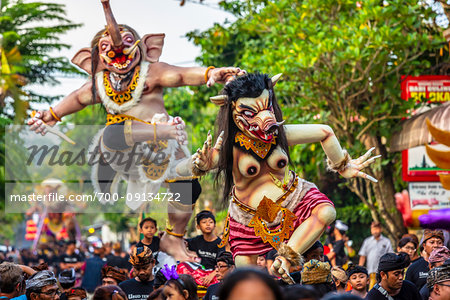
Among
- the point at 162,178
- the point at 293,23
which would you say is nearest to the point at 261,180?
the point at 162,178

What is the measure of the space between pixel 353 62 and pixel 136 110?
4.12m

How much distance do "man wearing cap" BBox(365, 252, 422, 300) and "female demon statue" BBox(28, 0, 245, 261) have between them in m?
2.62

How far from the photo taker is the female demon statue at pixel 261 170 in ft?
18.3

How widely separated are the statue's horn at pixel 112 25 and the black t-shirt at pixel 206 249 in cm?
225

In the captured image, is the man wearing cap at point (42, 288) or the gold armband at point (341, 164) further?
the gold armband at point (341, 164)

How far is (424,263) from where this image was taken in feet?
21.4

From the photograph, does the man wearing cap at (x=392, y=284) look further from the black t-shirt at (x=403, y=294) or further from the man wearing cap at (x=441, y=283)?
the man wearing cap at (x=441, y=283)

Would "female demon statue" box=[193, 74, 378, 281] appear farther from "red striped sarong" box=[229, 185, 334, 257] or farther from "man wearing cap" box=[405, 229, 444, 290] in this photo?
"man wearing cap" box=[405, 229, 444, 290]

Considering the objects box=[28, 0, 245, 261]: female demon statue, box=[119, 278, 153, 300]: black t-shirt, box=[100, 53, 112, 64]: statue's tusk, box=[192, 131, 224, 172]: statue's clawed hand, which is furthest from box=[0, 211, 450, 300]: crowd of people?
box=[100, 53, 112, 64]: statue's tusk

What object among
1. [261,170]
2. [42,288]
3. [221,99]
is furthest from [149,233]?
[42,288]

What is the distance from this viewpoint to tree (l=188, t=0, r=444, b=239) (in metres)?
10.2

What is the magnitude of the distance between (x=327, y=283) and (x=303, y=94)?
7297mm

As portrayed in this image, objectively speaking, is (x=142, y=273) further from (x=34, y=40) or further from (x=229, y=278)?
(x=34, y=40)

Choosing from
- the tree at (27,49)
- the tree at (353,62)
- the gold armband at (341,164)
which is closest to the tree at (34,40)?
the tree at (27,49)
